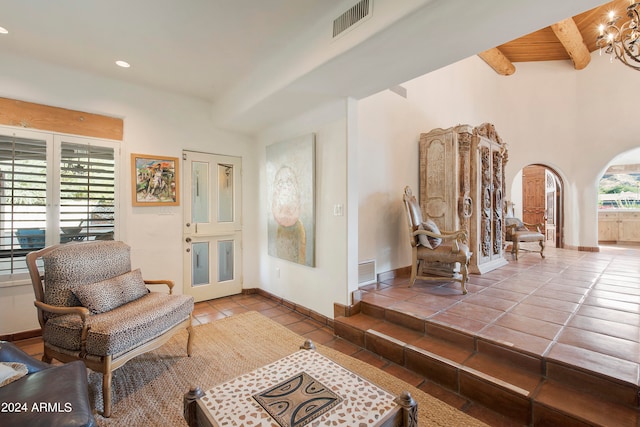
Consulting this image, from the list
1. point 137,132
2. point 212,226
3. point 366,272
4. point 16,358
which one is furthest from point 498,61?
point 16,358

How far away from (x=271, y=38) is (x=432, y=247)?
284 cm

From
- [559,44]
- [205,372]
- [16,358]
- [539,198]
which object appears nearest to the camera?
[16,358]

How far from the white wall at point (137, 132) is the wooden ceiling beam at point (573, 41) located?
5.95 metres

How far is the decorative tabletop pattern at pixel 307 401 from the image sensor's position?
46.4 inches

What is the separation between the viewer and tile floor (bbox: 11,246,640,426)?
1868 mm

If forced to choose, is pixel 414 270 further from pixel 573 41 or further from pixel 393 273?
pixel 573 41

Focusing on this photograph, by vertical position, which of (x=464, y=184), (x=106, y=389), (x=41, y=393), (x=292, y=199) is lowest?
(x=106, y=389)

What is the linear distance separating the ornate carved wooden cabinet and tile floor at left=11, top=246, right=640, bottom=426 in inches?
23.1

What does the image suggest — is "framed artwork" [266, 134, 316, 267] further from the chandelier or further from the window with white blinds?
the chandelier

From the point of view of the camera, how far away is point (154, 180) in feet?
11.4

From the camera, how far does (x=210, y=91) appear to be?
358 centimetres

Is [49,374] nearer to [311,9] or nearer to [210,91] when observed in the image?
[311,9]

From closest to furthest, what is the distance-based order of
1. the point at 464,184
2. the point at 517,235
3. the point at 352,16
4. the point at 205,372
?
the point at 352,16
the point at 205,372
the point at 464,184
the point at 517,235

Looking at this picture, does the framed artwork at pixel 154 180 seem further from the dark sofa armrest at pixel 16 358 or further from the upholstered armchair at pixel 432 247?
the upholstered armchair at pixel 432 247
